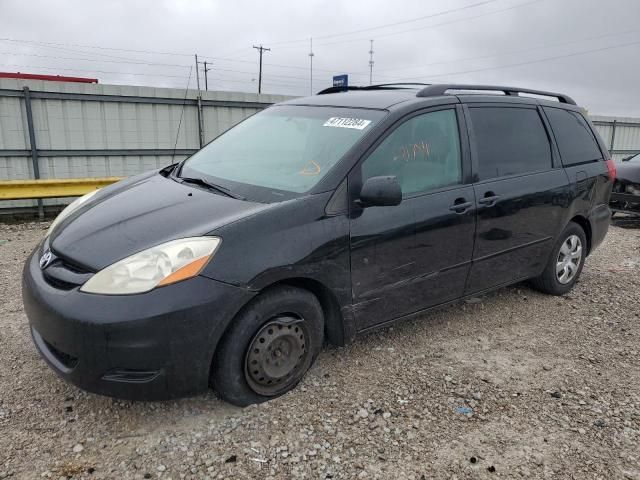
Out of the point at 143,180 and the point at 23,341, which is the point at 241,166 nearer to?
the point at 143,180

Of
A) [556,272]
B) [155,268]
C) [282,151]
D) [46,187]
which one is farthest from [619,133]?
[155,268]

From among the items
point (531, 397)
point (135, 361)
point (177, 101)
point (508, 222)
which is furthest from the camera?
point (177, 101)

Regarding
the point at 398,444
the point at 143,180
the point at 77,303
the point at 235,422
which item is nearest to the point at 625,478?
the point at 398,444

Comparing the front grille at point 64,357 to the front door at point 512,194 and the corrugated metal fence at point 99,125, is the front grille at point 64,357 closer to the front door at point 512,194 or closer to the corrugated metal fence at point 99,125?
the front door at point 512,194

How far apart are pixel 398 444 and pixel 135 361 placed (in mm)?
1373

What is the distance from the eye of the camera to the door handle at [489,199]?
372cm

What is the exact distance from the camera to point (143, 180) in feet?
12.1

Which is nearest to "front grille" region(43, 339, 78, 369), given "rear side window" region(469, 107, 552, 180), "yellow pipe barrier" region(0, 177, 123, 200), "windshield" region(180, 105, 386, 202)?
"windshield" region(180, 105, 386, 202)

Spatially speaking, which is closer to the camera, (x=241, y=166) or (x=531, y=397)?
(x=531, y=397)

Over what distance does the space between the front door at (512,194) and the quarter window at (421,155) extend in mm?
211

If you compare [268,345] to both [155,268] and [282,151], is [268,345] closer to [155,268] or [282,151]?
[155,268]

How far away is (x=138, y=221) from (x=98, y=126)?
23.8ft

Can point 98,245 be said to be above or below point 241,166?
below

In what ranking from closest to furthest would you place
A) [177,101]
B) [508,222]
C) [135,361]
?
[135,361], [508,222], [177,101]
